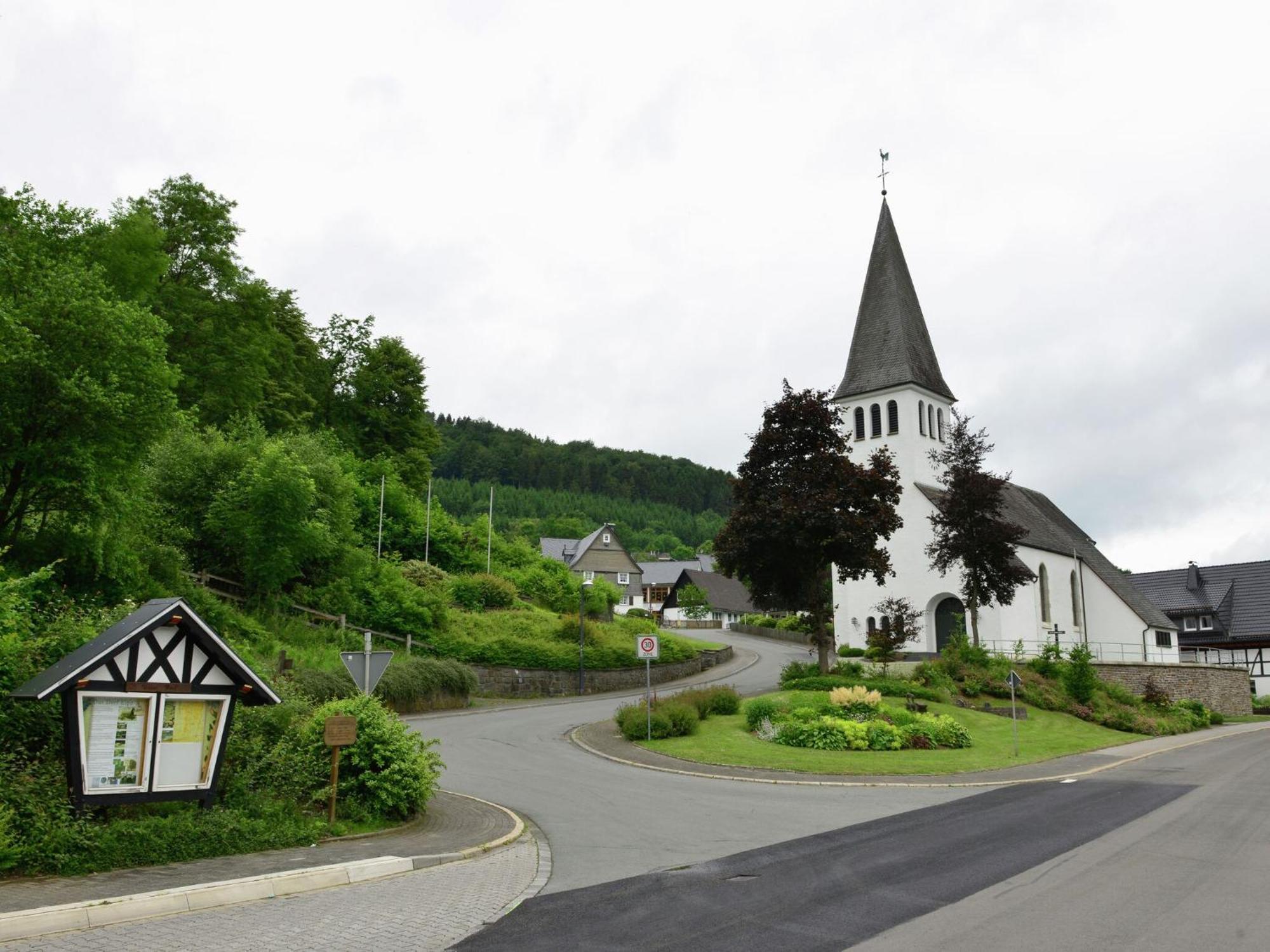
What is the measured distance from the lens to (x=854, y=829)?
43.1 feet

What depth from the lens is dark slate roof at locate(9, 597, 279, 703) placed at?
32.2 feet

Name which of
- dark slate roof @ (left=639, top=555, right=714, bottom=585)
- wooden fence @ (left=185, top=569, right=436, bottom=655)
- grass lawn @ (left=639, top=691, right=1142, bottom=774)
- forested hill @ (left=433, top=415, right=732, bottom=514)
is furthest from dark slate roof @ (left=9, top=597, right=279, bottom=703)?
forested hill @ (left=433, top=415, right=732, bottom=514)

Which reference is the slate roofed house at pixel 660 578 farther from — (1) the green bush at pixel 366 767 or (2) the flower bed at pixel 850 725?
(1) the green bush at pixel 366 767

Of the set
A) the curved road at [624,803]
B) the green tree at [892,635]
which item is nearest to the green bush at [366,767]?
the curved road at [624,803]

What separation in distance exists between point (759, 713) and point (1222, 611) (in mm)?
52904

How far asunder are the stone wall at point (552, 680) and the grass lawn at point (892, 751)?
33.4ft

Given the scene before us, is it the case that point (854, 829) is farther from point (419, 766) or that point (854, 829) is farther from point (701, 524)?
point (701, 524)

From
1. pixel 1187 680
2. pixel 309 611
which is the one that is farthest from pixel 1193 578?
pixel 309 611

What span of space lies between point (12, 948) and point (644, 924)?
5.10 m

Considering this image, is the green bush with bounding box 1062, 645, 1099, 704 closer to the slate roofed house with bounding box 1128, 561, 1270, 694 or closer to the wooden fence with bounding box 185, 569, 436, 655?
the wooden fence with bounding box 185, 569, 436, 655

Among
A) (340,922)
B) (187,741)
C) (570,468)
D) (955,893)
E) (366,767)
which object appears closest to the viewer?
(340,922)

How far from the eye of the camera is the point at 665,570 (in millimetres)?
104688

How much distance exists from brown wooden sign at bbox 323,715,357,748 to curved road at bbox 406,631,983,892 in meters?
3.14

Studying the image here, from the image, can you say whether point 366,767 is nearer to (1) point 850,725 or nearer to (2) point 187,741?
(2) point 187,741
